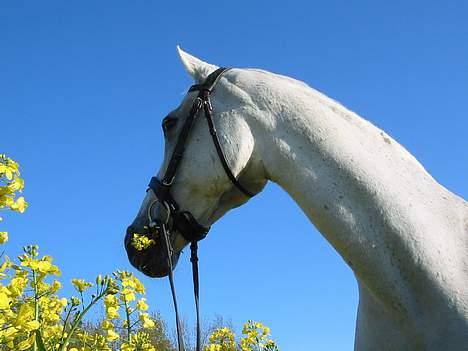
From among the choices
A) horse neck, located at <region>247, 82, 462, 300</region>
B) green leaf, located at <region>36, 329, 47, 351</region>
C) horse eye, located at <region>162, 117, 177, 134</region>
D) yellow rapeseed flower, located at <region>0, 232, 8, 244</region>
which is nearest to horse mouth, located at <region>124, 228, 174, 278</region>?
horse eye, located at <region>162, 117, 177, 134</region>

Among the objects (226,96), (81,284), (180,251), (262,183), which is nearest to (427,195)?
(262,183)

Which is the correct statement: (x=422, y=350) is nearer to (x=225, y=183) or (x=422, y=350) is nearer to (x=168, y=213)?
(x=225, y=183)

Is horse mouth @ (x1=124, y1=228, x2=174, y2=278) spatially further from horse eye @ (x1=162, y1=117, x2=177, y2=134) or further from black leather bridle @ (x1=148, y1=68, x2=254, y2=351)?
horse eye @ (x1=162, y1=117, x2=177, y2=134)

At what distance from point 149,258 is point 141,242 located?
0.48ft

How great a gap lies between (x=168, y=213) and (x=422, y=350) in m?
1.53

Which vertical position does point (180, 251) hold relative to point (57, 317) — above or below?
above

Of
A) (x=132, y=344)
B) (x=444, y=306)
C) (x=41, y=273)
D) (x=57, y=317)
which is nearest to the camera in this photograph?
(x=444, y=306)

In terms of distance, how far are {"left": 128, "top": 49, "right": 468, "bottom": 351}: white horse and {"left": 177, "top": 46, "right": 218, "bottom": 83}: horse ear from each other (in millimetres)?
227

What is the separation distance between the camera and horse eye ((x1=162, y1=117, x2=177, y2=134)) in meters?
3.54

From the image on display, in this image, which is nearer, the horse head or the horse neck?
the horse neck

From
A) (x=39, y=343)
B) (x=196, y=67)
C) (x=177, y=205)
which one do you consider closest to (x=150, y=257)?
(x=177, y=205)

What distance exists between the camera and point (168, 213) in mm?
3307

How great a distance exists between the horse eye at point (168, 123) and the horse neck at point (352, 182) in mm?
618

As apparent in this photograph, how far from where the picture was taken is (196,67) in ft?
12.4
